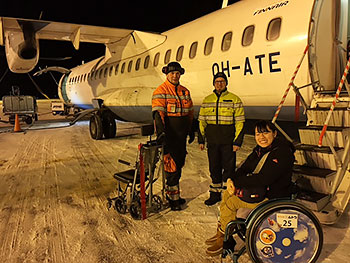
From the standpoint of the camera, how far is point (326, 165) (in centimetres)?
330

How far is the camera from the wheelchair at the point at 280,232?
2.17 metres

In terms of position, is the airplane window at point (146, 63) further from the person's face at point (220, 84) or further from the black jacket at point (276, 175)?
the black jacket at point (276, 175)

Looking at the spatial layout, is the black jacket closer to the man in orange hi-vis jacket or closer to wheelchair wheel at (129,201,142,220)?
the man in orange hi-vis jacket

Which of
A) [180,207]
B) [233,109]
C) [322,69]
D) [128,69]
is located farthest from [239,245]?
[128,69]

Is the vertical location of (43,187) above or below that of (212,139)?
below

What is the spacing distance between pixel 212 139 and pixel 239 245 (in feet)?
4.95

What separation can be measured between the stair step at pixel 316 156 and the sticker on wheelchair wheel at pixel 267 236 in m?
1.53

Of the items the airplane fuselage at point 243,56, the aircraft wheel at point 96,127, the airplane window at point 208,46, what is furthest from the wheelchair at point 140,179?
the aircraft wheel at point 96,127

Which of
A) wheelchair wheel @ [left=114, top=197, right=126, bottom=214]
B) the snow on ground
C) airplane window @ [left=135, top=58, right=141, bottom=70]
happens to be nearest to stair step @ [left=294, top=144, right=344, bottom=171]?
the snow on ground

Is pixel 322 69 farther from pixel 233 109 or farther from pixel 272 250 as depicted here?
pixel 272 250

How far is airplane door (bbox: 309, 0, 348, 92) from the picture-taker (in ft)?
14.3

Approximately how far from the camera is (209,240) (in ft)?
9.34

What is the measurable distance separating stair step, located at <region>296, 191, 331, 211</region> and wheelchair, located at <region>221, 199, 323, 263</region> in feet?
2.20

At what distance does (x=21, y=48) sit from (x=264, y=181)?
8.47 meters
